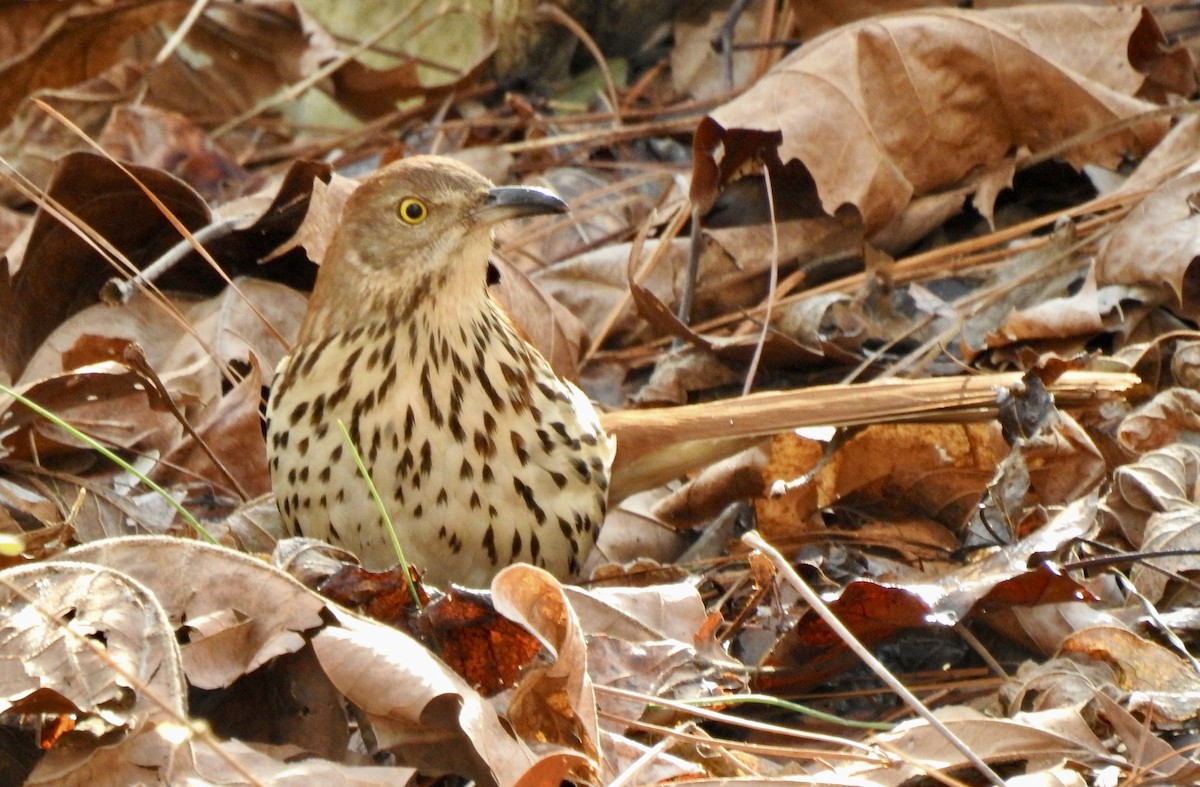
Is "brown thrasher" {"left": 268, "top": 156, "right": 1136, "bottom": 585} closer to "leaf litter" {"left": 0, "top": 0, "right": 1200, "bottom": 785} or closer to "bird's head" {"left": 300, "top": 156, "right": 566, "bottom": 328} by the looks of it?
"bird's head" {"left": 300, "top": 156, "right": 566, "bottom": 328}

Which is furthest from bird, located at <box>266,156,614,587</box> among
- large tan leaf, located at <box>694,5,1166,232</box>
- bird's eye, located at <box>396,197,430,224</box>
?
large tan leaf, located at <box>694,5,1166,232</box>

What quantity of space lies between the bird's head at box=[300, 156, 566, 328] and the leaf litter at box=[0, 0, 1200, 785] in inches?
20.9

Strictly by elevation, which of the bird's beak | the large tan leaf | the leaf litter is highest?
the bird's beak

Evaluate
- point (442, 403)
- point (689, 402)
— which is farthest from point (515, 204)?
point (689, 402)

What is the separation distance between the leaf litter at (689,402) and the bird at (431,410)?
0.92ft

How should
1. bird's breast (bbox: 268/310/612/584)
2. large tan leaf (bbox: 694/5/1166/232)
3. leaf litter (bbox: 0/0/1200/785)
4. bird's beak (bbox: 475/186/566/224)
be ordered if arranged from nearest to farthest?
leaf litter (bbox: 0/0/1200/785)
bird's breast (bbox: 268/310/612/584)
bird's beak (bbox: 475/186/566/224)
large tan leaf (bbox: 694/5/1166/232)

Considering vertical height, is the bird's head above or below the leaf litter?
above

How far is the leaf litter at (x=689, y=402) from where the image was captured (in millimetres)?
2359

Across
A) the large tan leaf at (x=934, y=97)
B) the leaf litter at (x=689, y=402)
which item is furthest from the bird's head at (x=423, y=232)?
the large tan leaf at (x=934, y=97)

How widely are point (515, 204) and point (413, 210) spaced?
23cm

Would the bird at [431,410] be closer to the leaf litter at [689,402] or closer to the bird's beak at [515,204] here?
the bird's beak at [515,204]

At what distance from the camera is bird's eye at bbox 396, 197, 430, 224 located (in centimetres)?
328

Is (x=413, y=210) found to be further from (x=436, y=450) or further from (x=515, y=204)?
(x=436, y=450)

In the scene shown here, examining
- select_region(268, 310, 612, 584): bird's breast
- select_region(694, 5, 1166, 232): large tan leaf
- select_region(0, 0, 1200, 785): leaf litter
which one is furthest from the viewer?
select_region(694, 5, 1166, 232): large tan leaf
